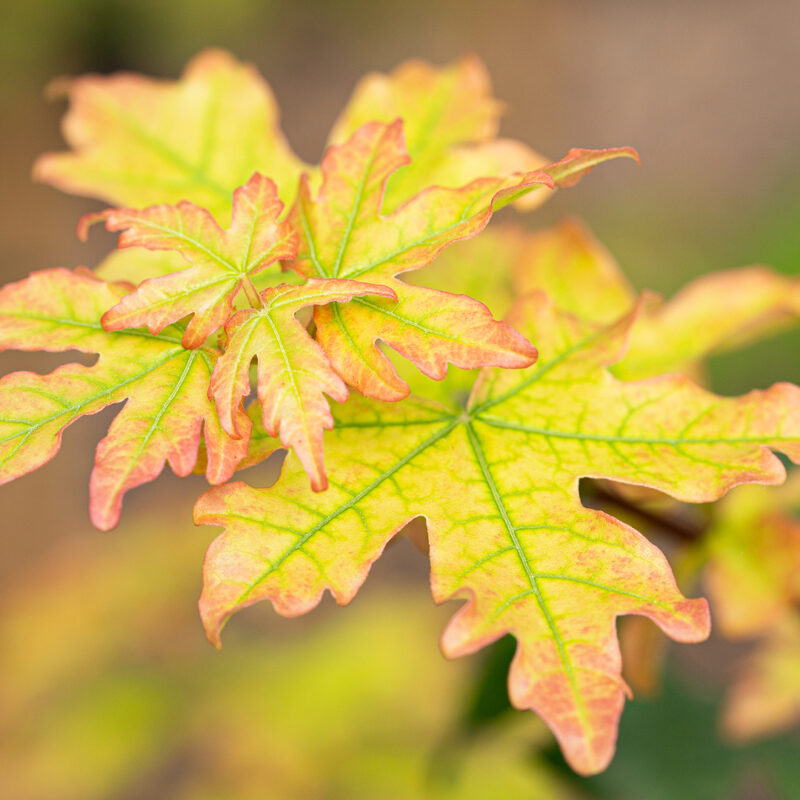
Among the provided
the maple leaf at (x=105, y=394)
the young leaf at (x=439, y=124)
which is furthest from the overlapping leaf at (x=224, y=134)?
the maple leaf at (x=105, y=394)

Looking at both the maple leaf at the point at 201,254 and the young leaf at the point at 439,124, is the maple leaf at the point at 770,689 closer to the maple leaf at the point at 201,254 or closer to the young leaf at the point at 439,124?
the young leaf at the point at 439,124

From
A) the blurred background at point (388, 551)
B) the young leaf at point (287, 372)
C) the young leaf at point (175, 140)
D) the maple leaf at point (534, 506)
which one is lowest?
the blurred background at point (388, 551)

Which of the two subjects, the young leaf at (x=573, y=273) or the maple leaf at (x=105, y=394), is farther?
the young leaf at (x=573, y=273)

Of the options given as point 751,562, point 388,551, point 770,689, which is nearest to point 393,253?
point 751,562

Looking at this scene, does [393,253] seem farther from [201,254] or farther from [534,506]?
[534,506]

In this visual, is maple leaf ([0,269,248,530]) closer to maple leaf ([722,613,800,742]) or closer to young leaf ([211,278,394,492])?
young leaf ([211,278,394,492])

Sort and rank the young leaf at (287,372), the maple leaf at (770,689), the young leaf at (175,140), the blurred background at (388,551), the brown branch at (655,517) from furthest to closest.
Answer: the blurred background at (388,551), the maple leaf at (770,689), the young leaf at (175,140), the brown branch at (655,517), the young leaf at (287,372)

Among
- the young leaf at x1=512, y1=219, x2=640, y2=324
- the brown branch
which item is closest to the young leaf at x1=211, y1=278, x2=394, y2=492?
the brown branch
